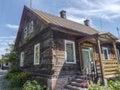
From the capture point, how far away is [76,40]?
10.3 metres

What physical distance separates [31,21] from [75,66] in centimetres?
628

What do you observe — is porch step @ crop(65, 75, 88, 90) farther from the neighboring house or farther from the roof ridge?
the roof ridge

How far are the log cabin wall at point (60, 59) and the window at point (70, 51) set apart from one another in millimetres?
358

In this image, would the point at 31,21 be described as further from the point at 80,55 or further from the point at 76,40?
the point at 80,55

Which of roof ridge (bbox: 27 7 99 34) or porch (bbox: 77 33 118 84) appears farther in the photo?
roof ridge (bbox: 27 7 99 34)

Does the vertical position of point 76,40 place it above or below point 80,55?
above

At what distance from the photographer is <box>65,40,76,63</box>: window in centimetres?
968

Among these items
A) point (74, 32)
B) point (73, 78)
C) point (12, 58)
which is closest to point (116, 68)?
point (73, 78)

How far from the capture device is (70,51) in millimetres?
9945

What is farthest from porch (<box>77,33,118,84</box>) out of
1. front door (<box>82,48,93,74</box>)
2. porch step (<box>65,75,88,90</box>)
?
porch step (<box>65,75,88,90</box>)

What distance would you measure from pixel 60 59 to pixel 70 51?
1343 millimetres

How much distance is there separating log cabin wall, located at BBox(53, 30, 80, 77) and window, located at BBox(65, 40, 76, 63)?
1.17ft

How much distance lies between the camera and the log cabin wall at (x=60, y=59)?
8.66 meters

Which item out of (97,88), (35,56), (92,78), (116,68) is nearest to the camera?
(97,88)
